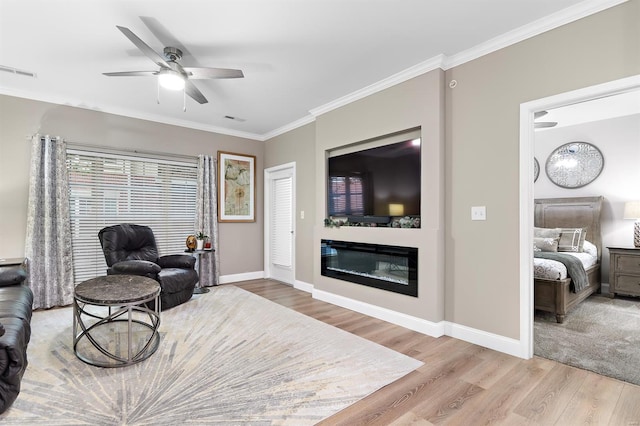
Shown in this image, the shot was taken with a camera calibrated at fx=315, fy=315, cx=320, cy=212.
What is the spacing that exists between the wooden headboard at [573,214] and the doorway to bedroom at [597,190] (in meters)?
0.13

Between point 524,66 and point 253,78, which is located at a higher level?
point 253,78

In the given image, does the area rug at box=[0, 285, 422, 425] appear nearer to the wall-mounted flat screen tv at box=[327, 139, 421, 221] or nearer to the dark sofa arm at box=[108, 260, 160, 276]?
the dark sofa arm at box=[108, 260, 160, 276]

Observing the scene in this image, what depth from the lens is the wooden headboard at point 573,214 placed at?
4.89m

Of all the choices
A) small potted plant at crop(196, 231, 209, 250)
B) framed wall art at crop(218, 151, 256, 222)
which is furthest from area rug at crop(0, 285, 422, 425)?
framed wall art at crop(218, 151, 256, 222)

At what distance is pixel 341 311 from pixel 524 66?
10.2ft

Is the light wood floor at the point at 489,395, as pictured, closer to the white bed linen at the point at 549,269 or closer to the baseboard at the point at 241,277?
the white bed linen at the point at 549,269

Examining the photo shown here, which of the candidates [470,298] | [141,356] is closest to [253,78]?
[141,356]

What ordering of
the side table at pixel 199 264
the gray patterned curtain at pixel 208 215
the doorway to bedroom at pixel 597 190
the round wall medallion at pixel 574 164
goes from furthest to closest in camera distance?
the gray patterned curtain at pixel 208 215, the round wall medallion at pixel 574 164, the side table at pixel 199 264, the doorway to bedroom at pixel 597 190

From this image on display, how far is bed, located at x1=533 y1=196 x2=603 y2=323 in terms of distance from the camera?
345 cm

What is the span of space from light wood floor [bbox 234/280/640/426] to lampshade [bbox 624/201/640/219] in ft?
11.1

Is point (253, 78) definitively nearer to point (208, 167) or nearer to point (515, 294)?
point (208, 167)

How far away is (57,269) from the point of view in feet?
13.2

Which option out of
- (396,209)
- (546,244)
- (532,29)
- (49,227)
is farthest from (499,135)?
(49,227)

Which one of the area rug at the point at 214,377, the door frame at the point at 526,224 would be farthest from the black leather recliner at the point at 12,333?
the door frame at the point at 526,224
